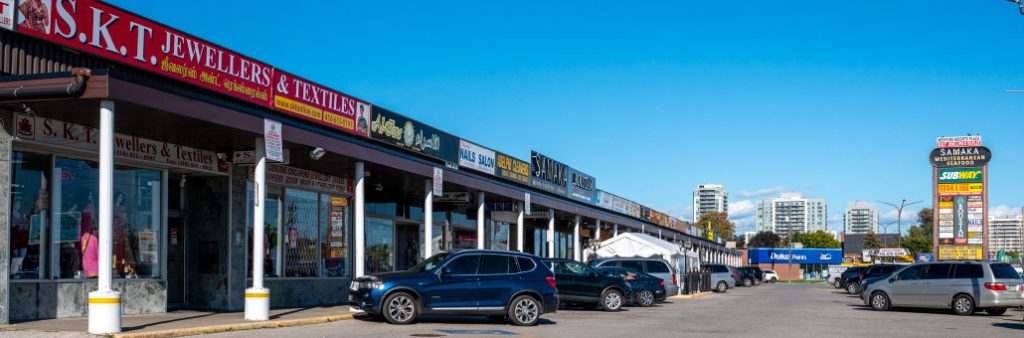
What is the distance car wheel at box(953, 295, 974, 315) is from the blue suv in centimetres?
1280

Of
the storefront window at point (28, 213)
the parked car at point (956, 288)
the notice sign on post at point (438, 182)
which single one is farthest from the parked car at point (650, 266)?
the storefront window at point (28, 213)

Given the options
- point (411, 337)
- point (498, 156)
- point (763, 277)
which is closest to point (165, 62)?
point (411, 337)

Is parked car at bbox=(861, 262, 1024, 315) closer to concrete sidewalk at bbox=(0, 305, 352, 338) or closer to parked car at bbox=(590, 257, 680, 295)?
parked car at bbox=(590, 257, 680, 295)

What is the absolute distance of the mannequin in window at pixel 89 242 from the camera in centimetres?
1830

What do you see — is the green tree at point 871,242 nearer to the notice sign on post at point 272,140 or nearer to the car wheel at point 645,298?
the car wheel at point 645,298

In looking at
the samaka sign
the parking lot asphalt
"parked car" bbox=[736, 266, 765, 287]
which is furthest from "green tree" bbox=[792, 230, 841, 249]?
the samaka sign

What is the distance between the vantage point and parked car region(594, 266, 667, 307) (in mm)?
29500

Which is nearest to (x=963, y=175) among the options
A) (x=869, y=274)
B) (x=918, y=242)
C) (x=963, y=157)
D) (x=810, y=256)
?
(x=963, y=157)

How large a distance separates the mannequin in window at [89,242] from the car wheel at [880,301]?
20.9 meters

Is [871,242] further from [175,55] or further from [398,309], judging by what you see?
[175,55]

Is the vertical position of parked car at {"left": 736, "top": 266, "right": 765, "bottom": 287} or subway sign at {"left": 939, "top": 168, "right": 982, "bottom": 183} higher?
subway sign at {"left": 939, "top": 168, "right": 982, "bottom": 183}

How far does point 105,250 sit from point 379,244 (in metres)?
16.2

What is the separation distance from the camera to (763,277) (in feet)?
267

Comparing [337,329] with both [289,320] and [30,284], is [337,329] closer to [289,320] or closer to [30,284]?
[289,320]
